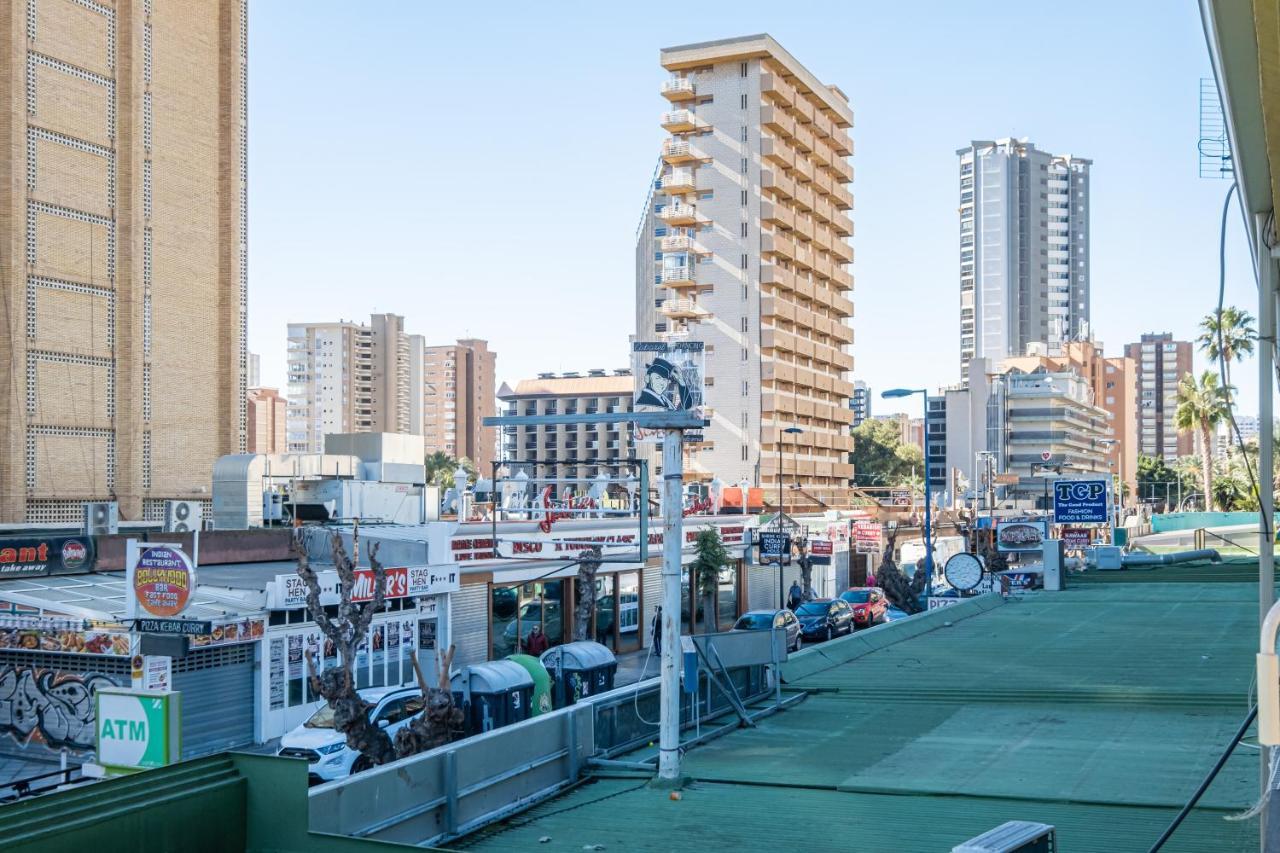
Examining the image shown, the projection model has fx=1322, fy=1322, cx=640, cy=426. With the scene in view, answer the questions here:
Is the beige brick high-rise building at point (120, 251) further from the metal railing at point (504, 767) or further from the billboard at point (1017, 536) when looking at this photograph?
the metal railing at point (504, 767)

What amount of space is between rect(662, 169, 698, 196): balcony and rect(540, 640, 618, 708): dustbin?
233 feet

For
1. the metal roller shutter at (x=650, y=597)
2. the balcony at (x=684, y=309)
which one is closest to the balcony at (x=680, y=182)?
the balcony at (x=684, y=309)

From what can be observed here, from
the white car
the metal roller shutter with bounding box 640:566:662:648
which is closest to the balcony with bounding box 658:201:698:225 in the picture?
the metal roller shutter with bounding box 640:566:662:648

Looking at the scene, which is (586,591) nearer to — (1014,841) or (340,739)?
(340,739)

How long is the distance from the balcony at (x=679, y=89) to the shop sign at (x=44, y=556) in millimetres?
68170

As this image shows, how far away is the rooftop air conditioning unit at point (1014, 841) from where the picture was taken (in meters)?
7.24

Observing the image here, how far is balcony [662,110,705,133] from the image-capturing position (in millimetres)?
90438

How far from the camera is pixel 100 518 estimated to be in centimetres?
3619

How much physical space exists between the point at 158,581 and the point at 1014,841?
20114 mm

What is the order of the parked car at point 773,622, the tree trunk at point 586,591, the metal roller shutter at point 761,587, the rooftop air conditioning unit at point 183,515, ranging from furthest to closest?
the metal roller shutter at point 761,587 → the rooftop air conditioning unit at point 183,515 → the parked car at point 773,622 → the tree trunk at point 586,591

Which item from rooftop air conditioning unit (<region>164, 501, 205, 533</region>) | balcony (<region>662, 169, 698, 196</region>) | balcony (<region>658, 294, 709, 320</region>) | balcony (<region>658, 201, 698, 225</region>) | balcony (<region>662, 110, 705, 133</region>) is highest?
balcony (<region>662, 110, 705, 133</region>)

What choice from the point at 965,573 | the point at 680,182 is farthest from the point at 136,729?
the point at 680,182

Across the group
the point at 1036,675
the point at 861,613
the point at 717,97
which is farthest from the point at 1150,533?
the point at 1036,675

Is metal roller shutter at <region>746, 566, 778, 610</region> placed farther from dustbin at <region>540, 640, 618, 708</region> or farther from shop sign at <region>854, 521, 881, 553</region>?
dustbin at <region>540, 640, 618, 708</region>
